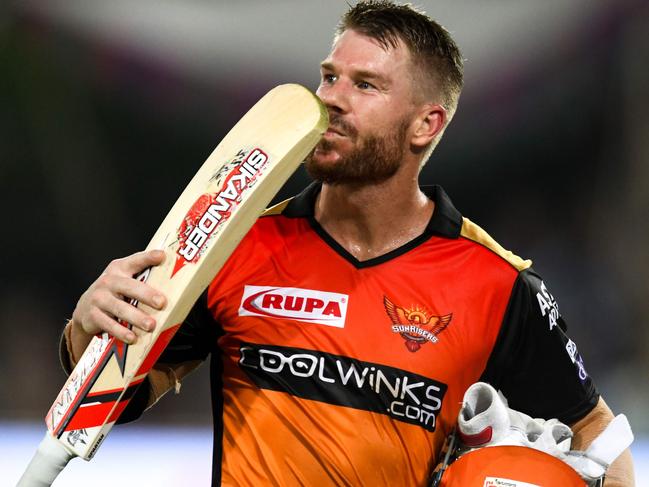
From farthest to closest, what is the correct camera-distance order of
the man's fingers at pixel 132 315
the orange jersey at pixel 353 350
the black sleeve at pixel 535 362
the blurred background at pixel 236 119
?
the blurred background at pixel 236 119
the black sleeve at pixel 535 362
the orange jersey at pixel 353 350
the man's fingers at pixel 132 315

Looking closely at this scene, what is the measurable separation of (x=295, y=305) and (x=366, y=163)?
0.29 m

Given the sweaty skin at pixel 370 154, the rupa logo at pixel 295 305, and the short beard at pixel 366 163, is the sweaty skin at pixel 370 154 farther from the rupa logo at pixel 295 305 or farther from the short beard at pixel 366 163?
the rupa logo at pixel 295 305

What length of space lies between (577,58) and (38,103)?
7.75ft

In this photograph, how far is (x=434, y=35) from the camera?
5.82 ft

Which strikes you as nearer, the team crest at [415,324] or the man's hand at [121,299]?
the man's hand at [121,299]

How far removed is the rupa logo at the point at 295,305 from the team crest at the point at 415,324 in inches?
3.6

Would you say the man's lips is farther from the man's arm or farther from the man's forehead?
the man's arm

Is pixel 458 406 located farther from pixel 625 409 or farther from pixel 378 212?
pixel 625 409

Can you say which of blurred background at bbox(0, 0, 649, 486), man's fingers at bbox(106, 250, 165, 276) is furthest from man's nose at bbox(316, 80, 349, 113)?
blurred background at bbox(0, 0, 649, 486)

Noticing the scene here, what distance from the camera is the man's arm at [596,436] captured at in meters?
1.71

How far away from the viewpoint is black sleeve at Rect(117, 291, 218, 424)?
1.66m

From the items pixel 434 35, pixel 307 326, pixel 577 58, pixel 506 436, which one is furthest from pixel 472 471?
pixel 577 58

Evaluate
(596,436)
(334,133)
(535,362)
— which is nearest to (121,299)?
(334,133)

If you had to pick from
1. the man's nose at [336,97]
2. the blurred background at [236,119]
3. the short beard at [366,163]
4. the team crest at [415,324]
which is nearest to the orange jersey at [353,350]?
the team crest at [415,324]
